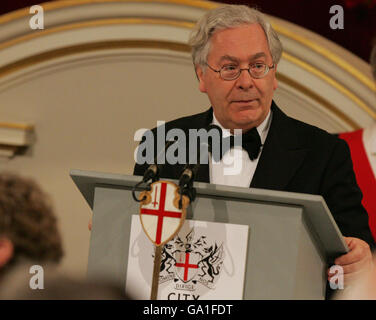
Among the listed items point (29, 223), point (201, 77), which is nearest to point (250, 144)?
point (201, 77)

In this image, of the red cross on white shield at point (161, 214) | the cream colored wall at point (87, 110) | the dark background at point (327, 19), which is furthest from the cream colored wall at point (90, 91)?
the red cross on white shield at point (161, 214)

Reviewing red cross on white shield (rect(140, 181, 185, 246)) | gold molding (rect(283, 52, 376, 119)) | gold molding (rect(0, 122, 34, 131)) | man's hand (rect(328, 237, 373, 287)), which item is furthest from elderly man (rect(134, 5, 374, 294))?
gold molding (rect(0, 122, 34, 131))

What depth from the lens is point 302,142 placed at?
2.70 metres

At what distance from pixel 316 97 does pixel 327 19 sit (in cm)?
43

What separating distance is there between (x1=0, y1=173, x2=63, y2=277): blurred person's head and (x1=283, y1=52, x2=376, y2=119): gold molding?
9.19 ft

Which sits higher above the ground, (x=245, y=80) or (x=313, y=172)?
(x=245, y=80)

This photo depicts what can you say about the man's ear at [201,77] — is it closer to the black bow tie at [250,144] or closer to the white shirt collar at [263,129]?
the white shirt collar at [263,129]

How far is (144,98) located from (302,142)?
6.72ft

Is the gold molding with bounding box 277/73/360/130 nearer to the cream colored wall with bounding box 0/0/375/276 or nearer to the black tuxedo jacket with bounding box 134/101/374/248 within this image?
the cream colored wall with bounding box 0/0/375/276

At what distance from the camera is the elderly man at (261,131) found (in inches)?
103

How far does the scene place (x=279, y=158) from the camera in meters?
2.62

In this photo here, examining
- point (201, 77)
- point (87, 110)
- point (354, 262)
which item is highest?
point (87, 110)

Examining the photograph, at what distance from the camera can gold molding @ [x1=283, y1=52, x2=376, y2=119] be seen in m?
4.37

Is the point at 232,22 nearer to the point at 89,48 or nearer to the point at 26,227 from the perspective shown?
the point at 26,227
